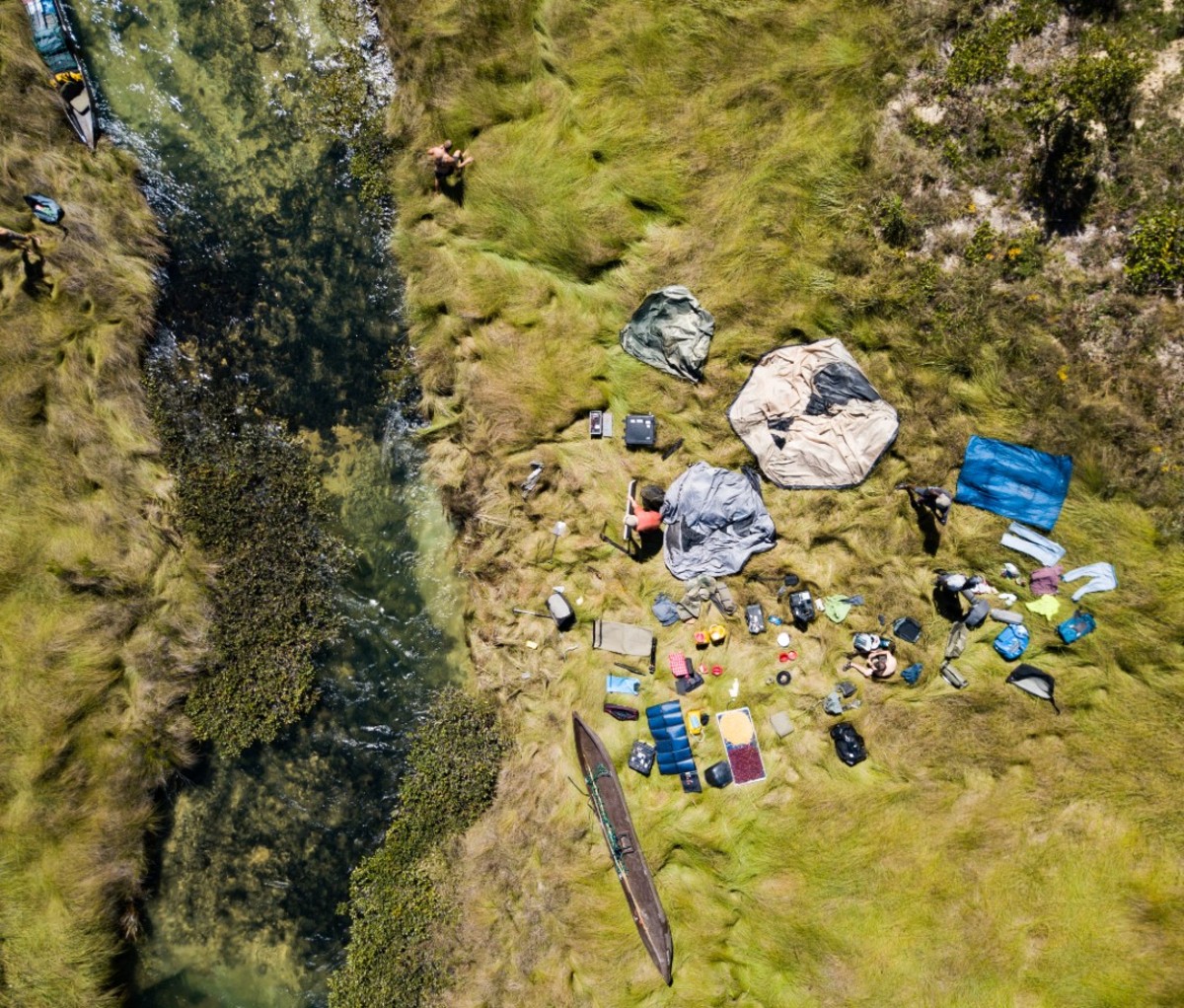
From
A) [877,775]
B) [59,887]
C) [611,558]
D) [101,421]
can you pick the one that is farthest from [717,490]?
[59,887]

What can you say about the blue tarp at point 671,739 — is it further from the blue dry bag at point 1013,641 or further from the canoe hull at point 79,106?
the canoe hull at point 79,106

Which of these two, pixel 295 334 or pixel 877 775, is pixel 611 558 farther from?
pixel 295 334

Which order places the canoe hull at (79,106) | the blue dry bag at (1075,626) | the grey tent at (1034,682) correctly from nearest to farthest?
the blue dry bag at (1075,626) → the grey tent at (1034,682) → the canoe hull at (79,106)

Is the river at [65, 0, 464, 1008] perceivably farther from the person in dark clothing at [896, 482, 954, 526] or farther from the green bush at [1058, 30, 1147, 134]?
the green bush at [1058, 30, 1147, 134]

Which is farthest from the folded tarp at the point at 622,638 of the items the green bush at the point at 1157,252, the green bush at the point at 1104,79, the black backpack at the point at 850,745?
the green bush at the point at 1104,79

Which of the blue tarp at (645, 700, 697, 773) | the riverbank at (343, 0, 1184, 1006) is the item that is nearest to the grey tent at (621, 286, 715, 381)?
the riverbank at (343, 0, 1184, 1006)
